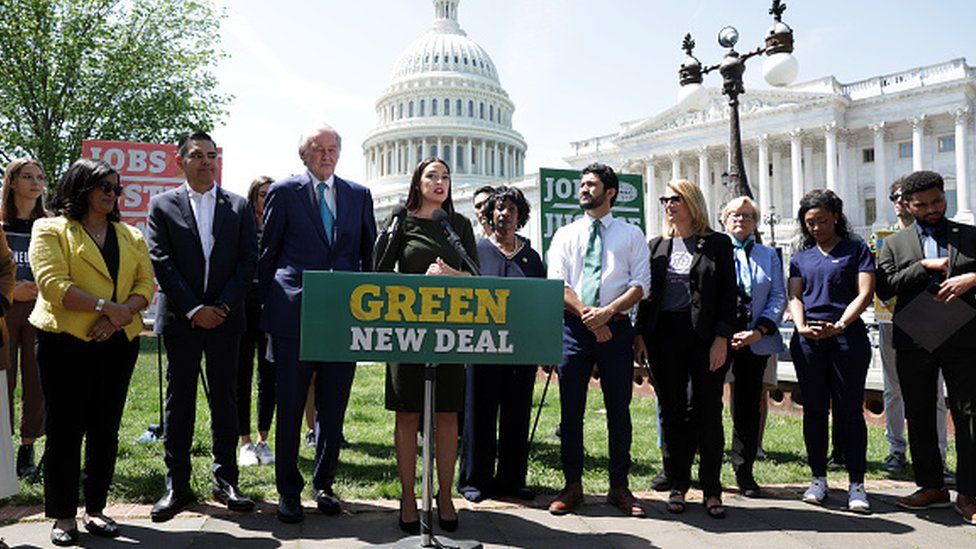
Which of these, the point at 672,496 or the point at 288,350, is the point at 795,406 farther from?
the point at 288,350

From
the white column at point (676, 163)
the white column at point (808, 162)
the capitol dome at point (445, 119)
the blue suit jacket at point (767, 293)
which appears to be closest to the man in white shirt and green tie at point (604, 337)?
the blue suit jacket at point (767, 293)

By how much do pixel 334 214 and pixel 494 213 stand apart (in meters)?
1.31

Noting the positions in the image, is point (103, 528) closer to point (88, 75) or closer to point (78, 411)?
point (78, 411)

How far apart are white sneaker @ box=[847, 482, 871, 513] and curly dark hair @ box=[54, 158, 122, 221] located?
5.47m

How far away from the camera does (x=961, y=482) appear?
5.00 meters

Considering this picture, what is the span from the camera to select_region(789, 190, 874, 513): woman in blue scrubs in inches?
210

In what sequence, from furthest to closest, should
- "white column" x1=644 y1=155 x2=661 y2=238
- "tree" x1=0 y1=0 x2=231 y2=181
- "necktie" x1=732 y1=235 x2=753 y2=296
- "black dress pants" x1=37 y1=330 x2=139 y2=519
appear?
"white column" x1=644 y1=155 x2=661 y2=238, "tree" x1=0 y1=0 x2=231 y2=181, "necktie" x1=732 y1=235 x2=753 y2=296, "black dress pants" x1=37 y1=330 x2=139 y2=519

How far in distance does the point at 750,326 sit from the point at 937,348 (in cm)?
132

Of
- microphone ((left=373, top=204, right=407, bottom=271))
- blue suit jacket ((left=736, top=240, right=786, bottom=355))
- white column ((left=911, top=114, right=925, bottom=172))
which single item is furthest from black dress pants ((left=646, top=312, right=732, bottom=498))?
white column ((left=911, top=114, right=925, bottom=172))

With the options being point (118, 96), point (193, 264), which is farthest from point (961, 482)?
point (118, 96)

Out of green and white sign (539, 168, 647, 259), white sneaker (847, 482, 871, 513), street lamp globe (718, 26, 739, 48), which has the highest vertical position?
street lamp globe (718, 26, 739, 48)

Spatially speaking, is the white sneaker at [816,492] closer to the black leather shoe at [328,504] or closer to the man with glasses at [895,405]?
the man with glasses at [895,405]

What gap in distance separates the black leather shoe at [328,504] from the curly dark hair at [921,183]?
4650 mm

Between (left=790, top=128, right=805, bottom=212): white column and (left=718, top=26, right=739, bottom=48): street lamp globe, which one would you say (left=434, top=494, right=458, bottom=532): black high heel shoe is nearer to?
(left=718, top=26, right=739, bottom=48): street lamp globe
